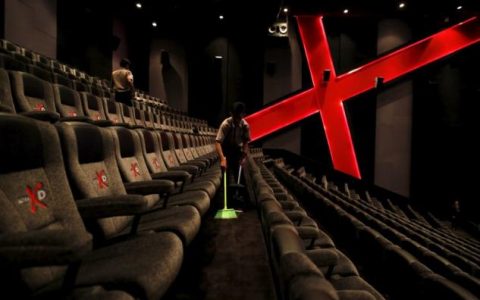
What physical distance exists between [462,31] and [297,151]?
222cm

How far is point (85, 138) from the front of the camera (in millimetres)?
669

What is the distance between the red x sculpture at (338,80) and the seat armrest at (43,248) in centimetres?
353

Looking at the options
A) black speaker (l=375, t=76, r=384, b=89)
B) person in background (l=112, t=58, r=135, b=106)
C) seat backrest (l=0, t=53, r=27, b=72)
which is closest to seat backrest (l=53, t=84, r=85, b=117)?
seat backrest (l=0, t=53, r=27, b=72)

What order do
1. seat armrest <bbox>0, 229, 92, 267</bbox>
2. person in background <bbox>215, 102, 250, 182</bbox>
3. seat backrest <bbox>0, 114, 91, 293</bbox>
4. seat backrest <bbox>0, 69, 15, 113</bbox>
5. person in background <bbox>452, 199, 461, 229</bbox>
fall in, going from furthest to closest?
person in background <bbox>452, 199, 461, 229</bbox> < person in background <bbox>215, 102, 250, 182</bbox> < seat backrest <bbox>0, 69, 15, 113</bbox> < seat backrest <bbox>0, 114, 91, 293</bbox> < seat armrest <bbox>0, 229, 92, 267</bbox>

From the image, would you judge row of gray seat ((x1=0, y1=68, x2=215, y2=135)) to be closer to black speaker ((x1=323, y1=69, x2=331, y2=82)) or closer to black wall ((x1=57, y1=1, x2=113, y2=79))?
black wall ((x1=57, y1=1, x2=113, y2=79))

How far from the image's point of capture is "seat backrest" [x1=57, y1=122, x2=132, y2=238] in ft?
1.95

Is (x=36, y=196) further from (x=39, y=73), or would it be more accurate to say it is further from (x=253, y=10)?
(x=253, y=10)

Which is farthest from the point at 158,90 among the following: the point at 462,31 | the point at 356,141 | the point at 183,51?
the point at 462,31

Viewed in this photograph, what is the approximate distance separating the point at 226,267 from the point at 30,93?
66cm

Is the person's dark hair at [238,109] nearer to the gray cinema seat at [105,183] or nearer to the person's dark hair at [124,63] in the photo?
the gray cinema seat at [105,183]

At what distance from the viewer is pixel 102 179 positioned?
694 millimetres

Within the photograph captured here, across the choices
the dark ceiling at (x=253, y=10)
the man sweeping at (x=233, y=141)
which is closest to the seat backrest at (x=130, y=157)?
the man sweeping at (x=233, y=141)

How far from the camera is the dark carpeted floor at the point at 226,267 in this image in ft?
2.30

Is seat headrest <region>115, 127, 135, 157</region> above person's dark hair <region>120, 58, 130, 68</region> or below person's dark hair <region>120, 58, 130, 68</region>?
below
